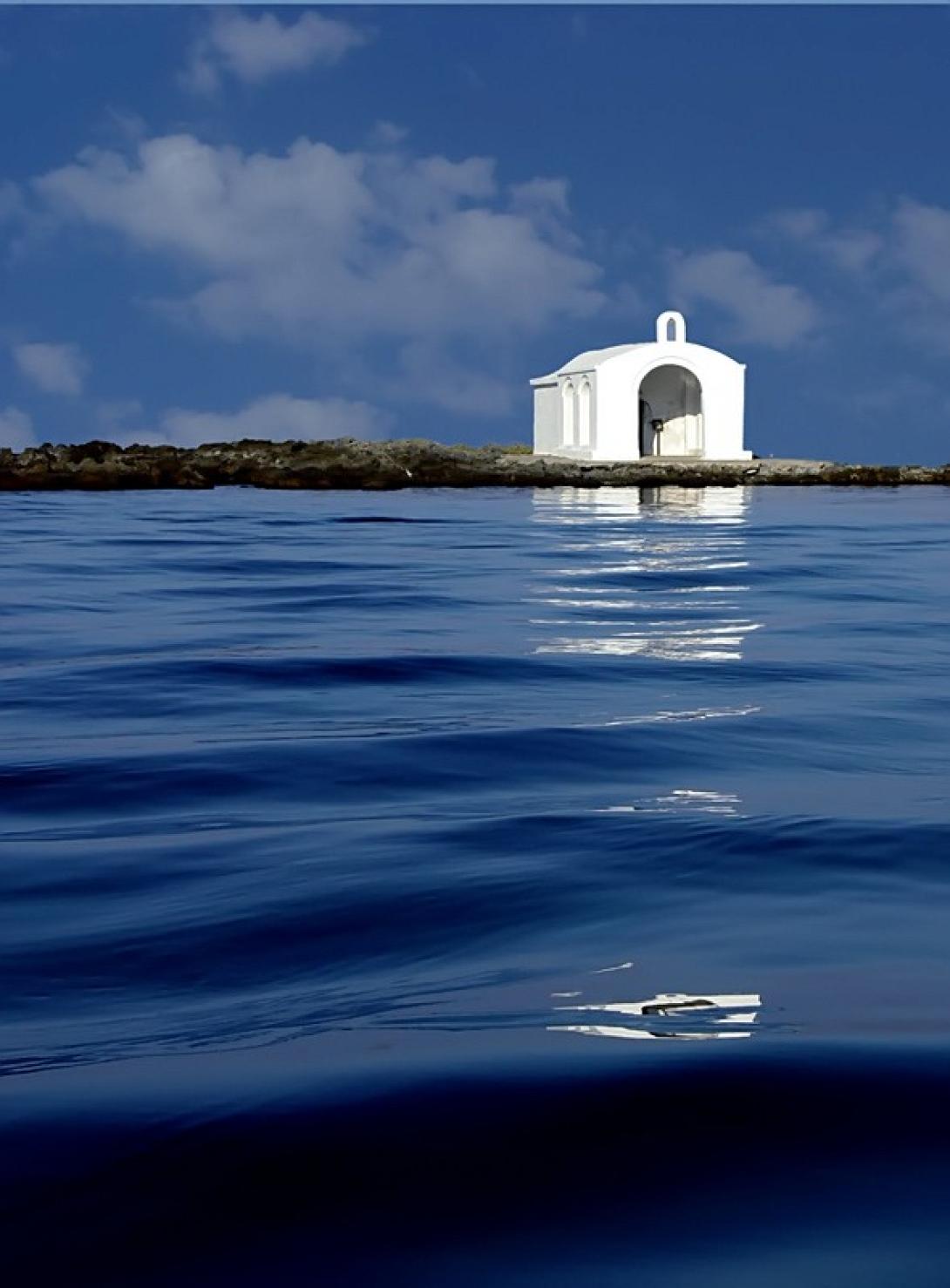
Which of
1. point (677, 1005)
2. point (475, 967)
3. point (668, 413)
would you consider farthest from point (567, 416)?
point (677, 1005)

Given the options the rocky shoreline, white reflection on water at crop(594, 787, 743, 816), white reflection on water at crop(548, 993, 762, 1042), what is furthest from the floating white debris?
the rocky shoreline

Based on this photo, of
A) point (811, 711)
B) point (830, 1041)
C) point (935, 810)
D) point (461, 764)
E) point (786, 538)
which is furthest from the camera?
point (786, 538)

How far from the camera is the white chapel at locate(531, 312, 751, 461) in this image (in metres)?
43.8

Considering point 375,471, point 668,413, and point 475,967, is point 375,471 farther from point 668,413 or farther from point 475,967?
point 475,967

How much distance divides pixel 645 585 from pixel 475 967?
11.3 m

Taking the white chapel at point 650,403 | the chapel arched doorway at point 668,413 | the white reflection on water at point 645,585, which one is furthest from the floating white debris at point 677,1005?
the chapel arched doorway at point 668,413

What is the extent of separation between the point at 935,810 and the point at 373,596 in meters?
8.56

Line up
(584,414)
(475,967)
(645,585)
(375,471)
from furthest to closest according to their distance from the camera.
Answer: (584,414)
(375,471)
(645,585)
(475,967)

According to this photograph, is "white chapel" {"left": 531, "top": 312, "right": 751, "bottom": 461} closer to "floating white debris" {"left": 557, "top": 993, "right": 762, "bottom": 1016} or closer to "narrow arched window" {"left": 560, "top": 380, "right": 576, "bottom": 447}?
"narrow arched window" {"left": 560, "top": 380, "right": 576, "bottom": 447}

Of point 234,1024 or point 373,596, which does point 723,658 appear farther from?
point 234,1024

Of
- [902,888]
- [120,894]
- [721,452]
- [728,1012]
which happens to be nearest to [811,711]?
[902,888]

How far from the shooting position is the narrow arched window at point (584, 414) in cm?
4528

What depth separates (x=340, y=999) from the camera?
11.2 feet

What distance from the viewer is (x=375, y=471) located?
42.5 meters
